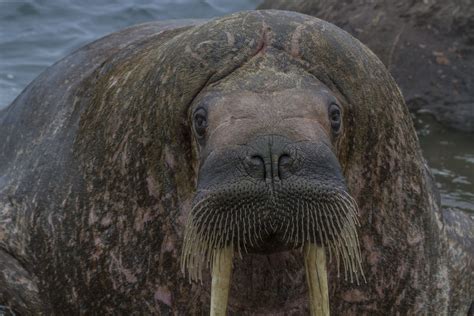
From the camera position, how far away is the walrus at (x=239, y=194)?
5590 mm

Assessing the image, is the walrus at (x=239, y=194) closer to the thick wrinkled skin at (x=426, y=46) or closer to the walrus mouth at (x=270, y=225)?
the walrus mouth at (x=270, y=225)

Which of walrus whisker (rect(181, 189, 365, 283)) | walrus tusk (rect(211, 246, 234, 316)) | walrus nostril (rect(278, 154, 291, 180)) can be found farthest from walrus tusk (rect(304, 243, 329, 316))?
walrus nostril (rect(278, 154, 291, 180))

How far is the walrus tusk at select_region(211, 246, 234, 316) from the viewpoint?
5.79 metres

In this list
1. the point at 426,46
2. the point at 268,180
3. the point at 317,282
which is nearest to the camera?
the point at 268,180

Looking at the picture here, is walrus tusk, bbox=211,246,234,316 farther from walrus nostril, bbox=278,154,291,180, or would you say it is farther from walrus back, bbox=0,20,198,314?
walrus back, bbox=0,20,198,314

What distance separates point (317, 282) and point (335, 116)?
0.78m

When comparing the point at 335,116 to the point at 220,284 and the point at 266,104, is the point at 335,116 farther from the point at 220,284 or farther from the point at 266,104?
the point at 220,284

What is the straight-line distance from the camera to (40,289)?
24.4 feet

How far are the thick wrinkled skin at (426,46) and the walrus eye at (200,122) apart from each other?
20.6 ft

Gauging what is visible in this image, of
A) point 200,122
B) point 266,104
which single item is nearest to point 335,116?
point 266,104

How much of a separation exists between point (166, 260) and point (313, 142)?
1.35m

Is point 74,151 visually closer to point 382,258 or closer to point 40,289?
point 40,289

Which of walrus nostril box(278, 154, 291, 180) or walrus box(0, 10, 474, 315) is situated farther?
walrus box(0, 10, 474, 315)

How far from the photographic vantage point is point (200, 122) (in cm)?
612
